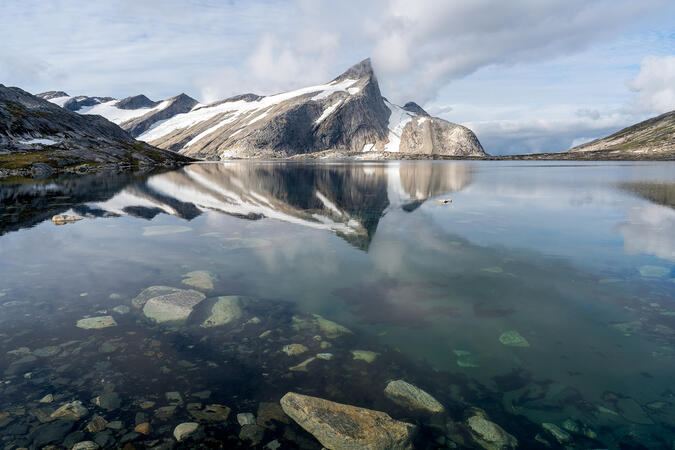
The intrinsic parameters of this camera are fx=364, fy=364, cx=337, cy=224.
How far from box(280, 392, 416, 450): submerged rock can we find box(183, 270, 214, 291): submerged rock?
9.79 m

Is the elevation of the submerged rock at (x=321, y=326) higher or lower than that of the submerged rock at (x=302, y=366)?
higher

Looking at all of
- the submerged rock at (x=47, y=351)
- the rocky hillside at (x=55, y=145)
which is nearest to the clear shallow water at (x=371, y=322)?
the submerged rock at (x=47, y=351)

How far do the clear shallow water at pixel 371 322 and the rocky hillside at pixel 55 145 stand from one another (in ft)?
338

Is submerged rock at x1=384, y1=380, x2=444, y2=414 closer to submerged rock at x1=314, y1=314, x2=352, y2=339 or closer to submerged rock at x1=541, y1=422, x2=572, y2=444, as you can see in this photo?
submerged rock at x1=541, y1=422, x2=572, y2=444

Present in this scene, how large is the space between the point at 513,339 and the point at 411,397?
5243mm

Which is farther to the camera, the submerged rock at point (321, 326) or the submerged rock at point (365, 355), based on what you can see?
the submerged rock at point (321, 326)

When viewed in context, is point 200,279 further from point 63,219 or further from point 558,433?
point 63,219

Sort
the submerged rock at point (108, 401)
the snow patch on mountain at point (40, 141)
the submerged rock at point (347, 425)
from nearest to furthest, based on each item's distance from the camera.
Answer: the submerged rock at point (347, 425), the submerged rock at point (108, 401), the snow patch on mountain at point (40, 141)

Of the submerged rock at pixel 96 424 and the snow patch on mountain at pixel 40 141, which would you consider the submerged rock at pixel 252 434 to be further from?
the snow patch on mountain at pixel 40 141

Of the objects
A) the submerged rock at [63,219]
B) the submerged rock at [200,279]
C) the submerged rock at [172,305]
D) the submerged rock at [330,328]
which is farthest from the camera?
the submerged rock at [63,219]

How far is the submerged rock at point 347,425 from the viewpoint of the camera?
26.9 feet

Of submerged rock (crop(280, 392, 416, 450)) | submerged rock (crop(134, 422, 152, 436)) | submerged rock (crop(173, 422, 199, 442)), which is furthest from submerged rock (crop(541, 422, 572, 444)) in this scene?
submerged rock (crop(134, 422, 152, 436))

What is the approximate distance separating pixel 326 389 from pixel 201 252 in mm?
16432

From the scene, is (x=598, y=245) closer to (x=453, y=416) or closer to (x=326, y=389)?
(x=453, y=416)
